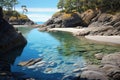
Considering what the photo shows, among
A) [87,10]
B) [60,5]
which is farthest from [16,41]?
[60,5]

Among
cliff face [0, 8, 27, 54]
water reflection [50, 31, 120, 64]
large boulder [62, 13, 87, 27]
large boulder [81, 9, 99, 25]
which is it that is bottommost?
large boulder [62, 13, 87, 27]

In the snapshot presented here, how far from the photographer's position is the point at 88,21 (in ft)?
297

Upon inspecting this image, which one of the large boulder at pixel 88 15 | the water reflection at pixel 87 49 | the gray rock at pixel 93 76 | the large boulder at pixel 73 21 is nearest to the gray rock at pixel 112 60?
the water reflection at pixel 87 49

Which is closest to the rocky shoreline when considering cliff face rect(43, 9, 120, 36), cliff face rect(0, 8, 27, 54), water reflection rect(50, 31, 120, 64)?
cliff face rect(43, 9, 120, 36)

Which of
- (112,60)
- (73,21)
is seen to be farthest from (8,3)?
(112,60)

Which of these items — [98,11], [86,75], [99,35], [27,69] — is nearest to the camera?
[86,75]

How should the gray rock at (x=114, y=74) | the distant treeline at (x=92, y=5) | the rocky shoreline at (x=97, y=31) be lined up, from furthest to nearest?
the distant treeline at (x=92, y=5) < the rocky shoreline at (x=97, y=31) < the gray rock at (x=114, y=74)

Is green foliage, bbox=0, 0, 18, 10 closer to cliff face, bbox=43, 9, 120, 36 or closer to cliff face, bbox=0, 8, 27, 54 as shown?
cliff face, bbox=43, 9, 120, 36

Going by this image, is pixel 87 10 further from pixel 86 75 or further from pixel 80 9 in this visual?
pixel 86 75

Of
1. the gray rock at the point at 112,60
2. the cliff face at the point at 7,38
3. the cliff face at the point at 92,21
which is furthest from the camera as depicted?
the cliff face at the point at 92,21

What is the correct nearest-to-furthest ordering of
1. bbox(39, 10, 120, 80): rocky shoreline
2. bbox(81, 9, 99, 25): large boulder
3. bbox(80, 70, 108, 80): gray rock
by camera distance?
bbox(80, 70, 108, 80): gray rock → bbox(39, 10, 120, 80): rocky shoreline → bbox(81, 9, 99, 25): large boulder

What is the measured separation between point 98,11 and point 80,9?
48.7 feet

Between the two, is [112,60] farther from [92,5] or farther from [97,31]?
[92,5]

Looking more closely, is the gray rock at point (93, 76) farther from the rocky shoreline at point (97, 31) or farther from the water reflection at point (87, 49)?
the water reflection at point (87, 49)
